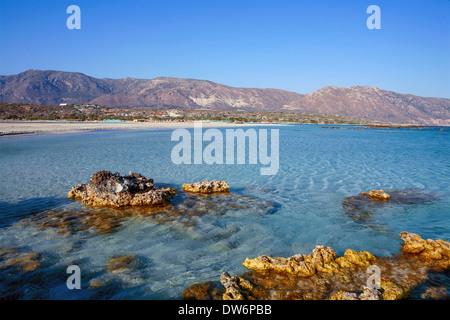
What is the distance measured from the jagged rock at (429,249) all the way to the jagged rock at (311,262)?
3.22 ft

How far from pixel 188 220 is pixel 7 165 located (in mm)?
11262

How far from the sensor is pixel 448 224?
20.2 ft

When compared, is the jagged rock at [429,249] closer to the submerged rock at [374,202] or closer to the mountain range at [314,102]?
the submerged rock at [374,202]

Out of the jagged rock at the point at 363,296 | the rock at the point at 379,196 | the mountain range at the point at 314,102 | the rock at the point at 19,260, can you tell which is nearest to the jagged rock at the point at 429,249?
the jagged rock at the point at 363,296

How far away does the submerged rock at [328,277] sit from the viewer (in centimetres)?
344

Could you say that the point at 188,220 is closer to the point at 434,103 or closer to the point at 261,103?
the point at 261,103

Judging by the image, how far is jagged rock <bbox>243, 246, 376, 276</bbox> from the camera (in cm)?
402

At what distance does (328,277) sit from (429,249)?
7.36ft

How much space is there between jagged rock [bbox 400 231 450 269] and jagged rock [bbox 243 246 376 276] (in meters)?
0.98

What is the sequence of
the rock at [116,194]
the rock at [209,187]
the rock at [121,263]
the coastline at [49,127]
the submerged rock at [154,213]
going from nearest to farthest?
the rock at [121,263] → the submerged rock at [154,213] → the rock at [116,194] → the rock at [209,187] → the coastline at [49,127]

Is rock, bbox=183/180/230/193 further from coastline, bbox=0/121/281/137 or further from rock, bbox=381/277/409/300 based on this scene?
coastline, bbox=0/121/281/137

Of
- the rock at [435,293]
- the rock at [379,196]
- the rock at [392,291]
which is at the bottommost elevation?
the rock at [435,293]

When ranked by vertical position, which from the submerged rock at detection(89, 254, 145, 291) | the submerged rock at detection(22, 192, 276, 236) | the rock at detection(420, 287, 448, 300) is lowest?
the rock at detection(420, 287, 448, 300)

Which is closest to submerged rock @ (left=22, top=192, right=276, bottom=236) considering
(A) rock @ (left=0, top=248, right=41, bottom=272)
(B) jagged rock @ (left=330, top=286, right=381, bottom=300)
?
(A) rock @ (left=0, top=248, right=41, bottom=272)
